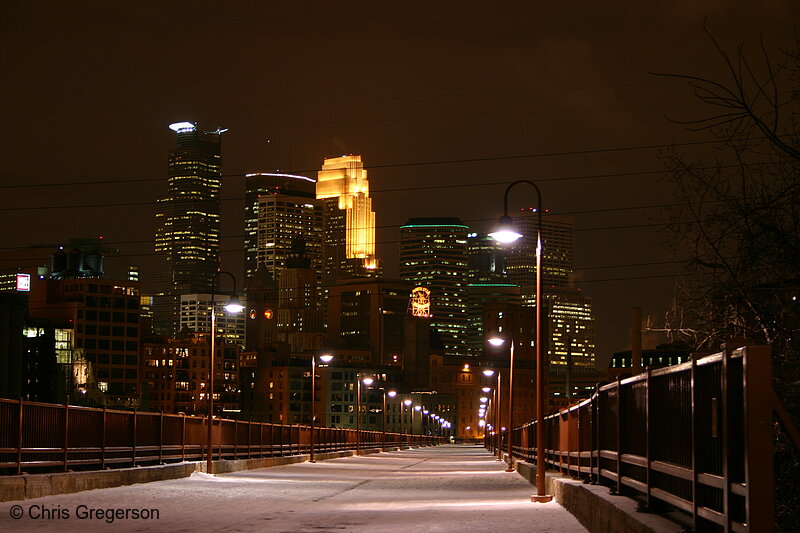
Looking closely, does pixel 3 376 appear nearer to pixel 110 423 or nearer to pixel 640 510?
pixel 110 423

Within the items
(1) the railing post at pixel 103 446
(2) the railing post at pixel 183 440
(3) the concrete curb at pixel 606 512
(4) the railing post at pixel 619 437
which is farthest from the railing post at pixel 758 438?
(2) the railing post at pixel 183 440

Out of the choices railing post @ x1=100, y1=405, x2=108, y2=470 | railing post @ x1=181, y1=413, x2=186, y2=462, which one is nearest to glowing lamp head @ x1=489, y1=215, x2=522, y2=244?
railing post @ x1=100, y1=405, x2=108, y2=470

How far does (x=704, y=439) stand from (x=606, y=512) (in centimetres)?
428

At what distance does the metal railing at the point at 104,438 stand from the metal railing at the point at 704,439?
1204cm

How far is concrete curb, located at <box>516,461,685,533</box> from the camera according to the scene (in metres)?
10.4

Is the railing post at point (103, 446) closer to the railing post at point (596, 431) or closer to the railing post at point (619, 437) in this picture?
the railing post at point (596, 431)

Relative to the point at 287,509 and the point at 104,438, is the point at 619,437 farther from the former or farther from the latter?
the point at 104,438

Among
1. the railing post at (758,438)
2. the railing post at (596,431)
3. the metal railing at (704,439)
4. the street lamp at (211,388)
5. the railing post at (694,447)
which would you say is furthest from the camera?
the street lamp at (211,388)

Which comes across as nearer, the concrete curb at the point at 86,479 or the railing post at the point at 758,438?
the railing post at the point at 758,438

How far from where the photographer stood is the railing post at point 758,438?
748cm

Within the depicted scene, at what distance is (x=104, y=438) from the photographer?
28500 mm

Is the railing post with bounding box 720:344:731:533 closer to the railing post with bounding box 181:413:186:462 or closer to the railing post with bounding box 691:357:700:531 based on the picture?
the railing post with bounding box 691:357:700:531

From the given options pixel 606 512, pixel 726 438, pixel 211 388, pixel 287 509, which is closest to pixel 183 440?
pixel 211 388

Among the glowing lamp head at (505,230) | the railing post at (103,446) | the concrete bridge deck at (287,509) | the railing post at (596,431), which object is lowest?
the concrete bridge deck at (287,509)
